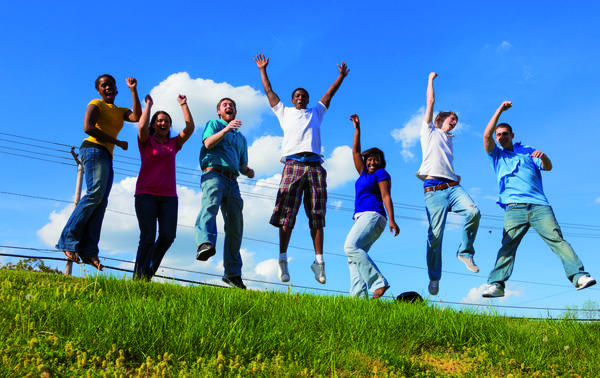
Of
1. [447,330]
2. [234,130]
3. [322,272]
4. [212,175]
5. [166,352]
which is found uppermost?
[234,130]

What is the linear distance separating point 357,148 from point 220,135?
2129 millimetres

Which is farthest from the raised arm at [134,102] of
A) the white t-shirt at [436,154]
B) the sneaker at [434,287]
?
the sneaker at [434,287]

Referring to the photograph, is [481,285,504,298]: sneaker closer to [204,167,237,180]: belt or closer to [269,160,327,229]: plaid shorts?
[269,160,327,229]: plaid shorts

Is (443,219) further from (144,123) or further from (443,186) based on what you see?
(144,123)

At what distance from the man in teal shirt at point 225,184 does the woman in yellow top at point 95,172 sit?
1176 millimetres

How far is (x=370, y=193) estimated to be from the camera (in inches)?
268

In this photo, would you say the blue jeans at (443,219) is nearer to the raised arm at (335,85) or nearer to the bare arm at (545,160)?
the bare arm at (545,160)

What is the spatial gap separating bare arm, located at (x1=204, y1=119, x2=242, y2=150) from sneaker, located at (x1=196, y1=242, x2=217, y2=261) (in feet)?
4.66

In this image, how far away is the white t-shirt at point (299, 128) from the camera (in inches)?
304

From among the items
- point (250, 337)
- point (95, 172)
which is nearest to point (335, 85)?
point (95, 172)

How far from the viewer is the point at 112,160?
23.0 ft

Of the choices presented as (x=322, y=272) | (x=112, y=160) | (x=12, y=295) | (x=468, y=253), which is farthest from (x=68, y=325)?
(x=468, y=253)

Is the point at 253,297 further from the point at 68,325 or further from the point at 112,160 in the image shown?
the point at 112,160

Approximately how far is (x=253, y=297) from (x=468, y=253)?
12.4 feet
